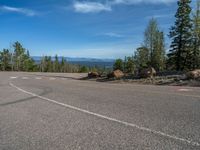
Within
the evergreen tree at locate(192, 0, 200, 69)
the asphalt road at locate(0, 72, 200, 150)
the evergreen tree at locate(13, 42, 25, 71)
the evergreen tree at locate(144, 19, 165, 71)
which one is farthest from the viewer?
the evergreen tree at locate(13, 42, 25, 71)

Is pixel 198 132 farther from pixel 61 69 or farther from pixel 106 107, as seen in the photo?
pixel 61 69

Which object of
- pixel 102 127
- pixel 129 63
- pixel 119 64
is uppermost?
pixel 129 63

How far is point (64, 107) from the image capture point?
8.55 meters

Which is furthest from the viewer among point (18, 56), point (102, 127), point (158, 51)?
point (18, 56)

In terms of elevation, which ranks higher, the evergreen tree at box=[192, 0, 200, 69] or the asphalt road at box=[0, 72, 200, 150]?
the evergreen tree at box=[192, 0, 200, 69]

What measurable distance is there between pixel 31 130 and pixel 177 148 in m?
3.01

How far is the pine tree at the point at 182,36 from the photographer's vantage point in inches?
1591

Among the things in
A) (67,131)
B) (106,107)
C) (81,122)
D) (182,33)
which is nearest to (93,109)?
(106,107)

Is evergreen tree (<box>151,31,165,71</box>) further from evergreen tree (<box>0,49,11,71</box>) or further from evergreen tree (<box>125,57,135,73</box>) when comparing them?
evergreen tree (<box>0,49,11,71</box>)

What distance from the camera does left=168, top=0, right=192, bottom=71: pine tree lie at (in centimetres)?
4041

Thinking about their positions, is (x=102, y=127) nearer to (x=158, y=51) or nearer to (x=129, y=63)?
(x=158, y=51)

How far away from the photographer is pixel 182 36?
4056 centimetres

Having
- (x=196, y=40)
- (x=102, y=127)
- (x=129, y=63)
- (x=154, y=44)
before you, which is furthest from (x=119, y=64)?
(x=102, y=127)

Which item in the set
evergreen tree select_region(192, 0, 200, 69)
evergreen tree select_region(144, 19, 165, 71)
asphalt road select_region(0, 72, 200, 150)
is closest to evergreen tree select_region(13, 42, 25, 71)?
evergreen tree select_region(144, 19, 165, 71)
